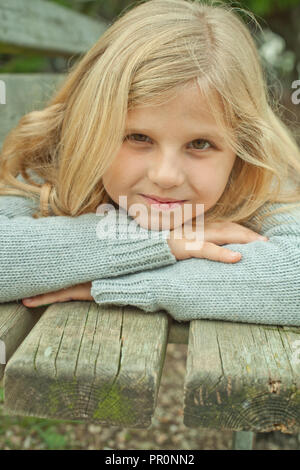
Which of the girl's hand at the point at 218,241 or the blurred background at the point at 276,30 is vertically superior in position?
the blurred background at the point at 276,30

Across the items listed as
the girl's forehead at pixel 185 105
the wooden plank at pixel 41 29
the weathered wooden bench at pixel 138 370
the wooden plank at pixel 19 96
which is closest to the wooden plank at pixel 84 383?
the weathered wooden bench at pixel 138 370

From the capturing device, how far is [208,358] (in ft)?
3.38

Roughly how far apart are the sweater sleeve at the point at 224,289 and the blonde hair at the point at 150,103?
0.34 m

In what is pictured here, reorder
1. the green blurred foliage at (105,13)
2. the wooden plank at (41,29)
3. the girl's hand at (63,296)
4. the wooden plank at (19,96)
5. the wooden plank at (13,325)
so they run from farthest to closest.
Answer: the green blurred foliage at (105,13), the wooden plank at (41,29), the wooden plank at (19,96), the girl's hand at (63,296), the wooden plank at (13,325)

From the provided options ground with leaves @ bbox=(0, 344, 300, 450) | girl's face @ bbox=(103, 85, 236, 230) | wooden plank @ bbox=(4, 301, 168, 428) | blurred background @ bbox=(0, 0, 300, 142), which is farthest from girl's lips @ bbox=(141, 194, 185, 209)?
blurred background @ bbox=(0, 0, 300, 142)

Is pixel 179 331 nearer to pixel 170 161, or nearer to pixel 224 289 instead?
pixel 224 289

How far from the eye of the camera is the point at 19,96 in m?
2.46

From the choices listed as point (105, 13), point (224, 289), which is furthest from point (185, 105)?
point (105, 13)

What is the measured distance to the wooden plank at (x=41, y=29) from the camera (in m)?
2.50

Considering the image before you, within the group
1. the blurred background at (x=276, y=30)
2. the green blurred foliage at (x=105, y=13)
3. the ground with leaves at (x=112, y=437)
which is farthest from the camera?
the blurred background at (x=276, y=30)

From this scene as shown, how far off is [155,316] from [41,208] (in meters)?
0.60

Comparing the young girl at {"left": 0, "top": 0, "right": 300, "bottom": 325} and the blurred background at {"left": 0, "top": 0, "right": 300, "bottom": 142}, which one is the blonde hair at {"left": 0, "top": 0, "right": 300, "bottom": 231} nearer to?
the young girl at {"left": 0, "top": 0, "right": 300, "bottom": 325}

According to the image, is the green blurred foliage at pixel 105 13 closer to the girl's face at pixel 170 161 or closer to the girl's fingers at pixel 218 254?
the girl's face at pixel 170 161

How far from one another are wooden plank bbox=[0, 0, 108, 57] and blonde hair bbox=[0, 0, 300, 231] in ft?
2.87
